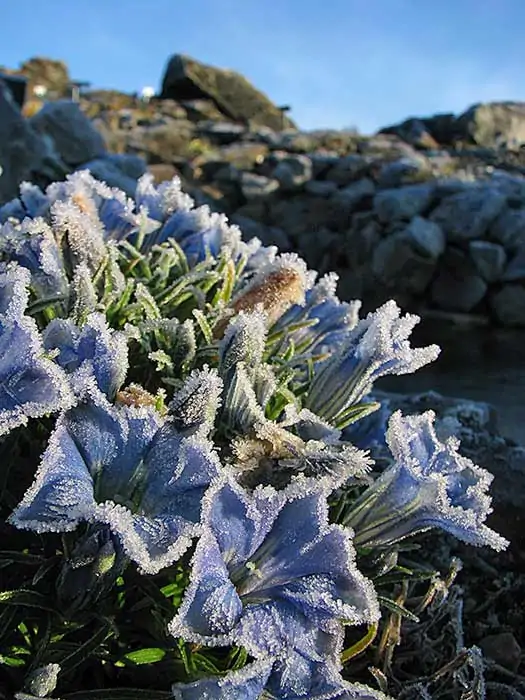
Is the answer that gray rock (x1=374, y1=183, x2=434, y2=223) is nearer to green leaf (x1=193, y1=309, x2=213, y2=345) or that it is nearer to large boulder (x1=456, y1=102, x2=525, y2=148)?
large boulder (x1=456, y1=102, x2=525, y2=148)

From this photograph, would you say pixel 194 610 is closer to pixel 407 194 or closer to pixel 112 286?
pixel 112 286

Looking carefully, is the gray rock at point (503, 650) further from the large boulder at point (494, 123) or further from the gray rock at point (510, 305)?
the large boulder at point (494, 123)

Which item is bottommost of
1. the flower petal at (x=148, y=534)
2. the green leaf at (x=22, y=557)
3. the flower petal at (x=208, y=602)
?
the green leaf at (x=22, y=557)

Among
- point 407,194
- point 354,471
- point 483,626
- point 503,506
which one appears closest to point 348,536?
point 354,471

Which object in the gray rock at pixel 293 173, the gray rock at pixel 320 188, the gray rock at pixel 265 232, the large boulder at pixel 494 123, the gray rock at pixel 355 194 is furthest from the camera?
the large boulder at pixel 494 123

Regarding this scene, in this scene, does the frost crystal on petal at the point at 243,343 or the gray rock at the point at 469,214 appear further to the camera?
the gray rock at the point at 469,214

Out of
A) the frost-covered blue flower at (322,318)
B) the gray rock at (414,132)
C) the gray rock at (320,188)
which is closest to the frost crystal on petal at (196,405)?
the frost-covered blue flower at (322,318)

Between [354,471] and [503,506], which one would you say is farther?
[503,506]
